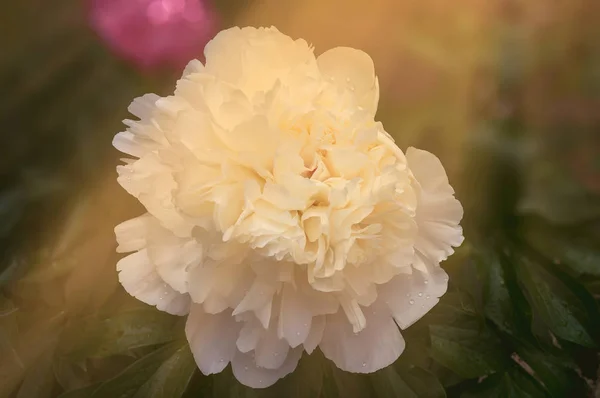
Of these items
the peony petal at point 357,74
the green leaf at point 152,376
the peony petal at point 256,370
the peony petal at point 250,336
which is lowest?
the green leaf at point 152,376

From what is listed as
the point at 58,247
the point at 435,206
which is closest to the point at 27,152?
the point at 58,247

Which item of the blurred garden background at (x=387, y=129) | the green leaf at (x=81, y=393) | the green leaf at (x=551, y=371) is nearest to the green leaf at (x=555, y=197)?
the blurred garden background at (x=387, y=129)

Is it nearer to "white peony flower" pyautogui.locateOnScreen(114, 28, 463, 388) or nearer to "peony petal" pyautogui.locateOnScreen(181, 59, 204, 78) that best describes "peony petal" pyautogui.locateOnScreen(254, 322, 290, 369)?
"white peony flower" pyautogui.locateOnScreen(114, 28, 463, 388)

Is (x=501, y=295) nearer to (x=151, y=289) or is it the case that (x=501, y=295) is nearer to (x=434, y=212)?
(x=434, y=212)

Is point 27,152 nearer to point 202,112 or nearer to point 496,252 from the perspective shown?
point 202,112

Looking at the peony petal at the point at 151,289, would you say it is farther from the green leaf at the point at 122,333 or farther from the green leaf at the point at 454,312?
the green leaf at the point at 454,312

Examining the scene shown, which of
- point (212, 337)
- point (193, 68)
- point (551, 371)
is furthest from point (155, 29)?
point (551, 371)

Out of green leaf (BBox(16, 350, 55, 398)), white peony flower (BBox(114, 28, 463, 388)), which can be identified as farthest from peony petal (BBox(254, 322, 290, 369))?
green leaf (BBox(16, 350, 55, 398))
